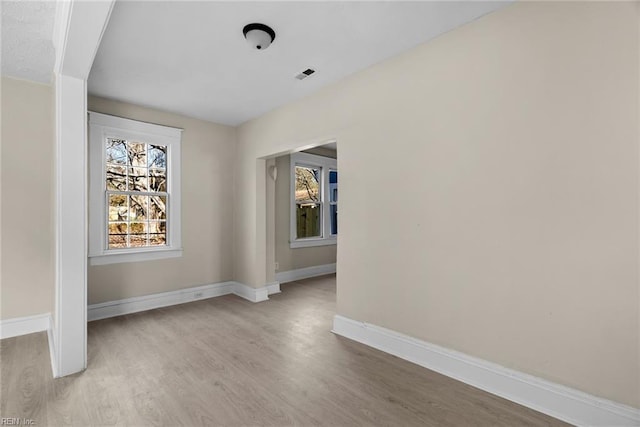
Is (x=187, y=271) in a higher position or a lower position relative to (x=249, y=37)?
lower

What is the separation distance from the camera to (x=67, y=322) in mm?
2434

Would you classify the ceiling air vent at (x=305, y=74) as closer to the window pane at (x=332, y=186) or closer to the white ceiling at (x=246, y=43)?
the white ceiling at (x=246, y=43)

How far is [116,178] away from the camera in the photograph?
4016 millimetres

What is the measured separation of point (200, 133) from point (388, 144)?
306 cm

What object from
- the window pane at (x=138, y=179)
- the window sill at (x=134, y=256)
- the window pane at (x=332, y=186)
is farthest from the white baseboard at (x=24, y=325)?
the window pane at (x=332, y=186)

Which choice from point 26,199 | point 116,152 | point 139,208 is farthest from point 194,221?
point 26,199

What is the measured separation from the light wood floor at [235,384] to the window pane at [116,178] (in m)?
1.70

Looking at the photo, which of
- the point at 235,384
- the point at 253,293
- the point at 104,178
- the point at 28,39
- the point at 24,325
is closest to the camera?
the point at 235,384

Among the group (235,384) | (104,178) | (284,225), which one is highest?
(104,178)

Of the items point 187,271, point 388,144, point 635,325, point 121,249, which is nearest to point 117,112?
point 121,249

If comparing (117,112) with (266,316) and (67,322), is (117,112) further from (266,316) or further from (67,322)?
(266,316)

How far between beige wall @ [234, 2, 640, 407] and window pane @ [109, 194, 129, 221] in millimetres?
2979

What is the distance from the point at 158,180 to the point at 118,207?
61cm

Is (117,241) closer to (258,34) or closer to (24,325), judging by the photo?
(24,325)
